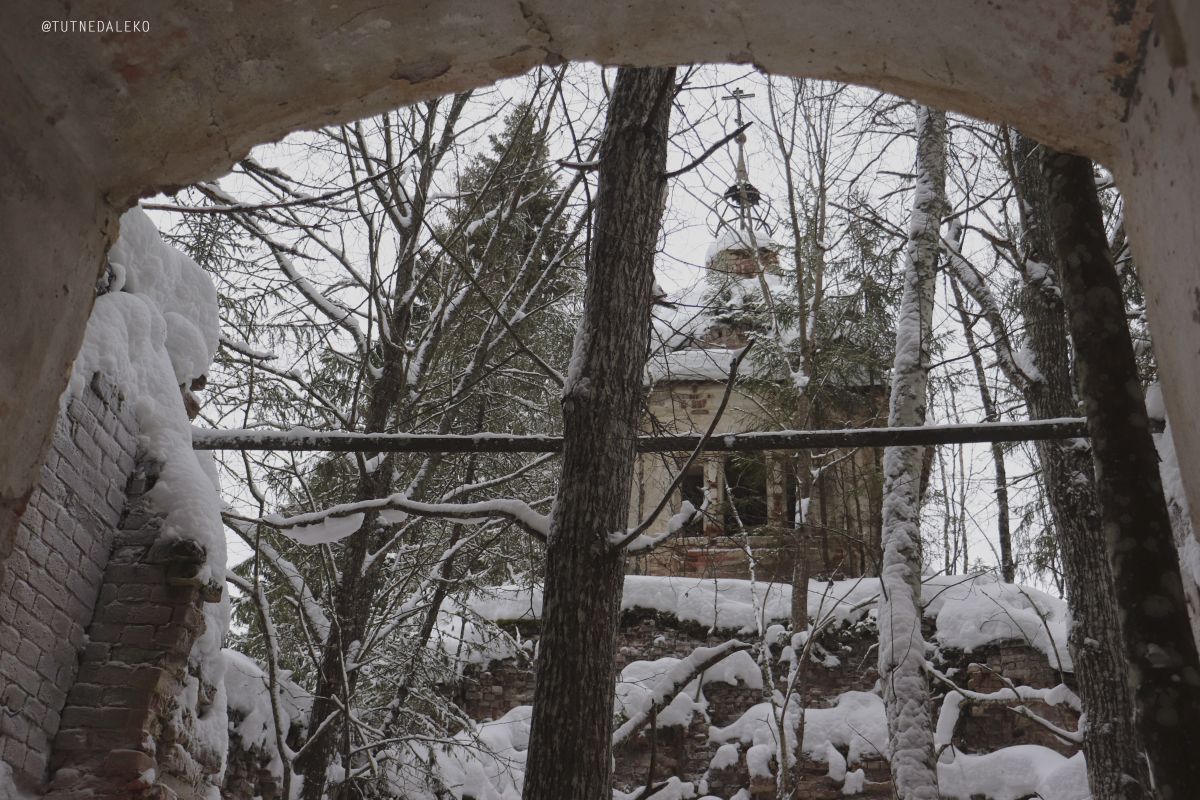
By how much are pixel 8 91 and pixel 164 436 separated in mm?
3779

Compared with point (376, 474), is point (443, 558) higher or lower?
lower

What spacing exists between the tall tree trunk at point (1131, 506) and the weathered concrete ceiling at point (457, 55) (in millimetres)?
205

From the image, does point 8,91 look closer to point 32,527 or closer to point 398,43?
point 398,43

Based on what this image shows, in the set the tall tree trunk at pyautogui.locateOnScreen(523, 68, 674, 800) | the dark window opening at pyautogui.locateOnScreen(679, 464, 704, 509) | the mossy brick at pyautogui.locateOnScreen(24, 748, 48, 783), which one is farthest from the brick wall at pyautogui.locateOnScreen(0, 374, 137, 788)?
the dark window opening at pyautogui.locateOnScreen(679, 464, 704, 509)

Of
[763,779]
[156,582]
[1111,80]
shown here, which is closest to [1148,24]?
[1111,80]

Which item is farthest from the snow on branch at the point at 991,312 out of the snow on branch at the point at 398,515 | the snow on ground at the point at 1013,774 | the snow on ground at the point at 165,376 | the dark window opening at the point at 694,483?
the dark window opening at the point at 694,483

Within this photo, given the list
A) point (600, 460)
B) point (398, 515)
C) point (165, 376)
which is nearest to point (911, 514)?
point (398, 515)

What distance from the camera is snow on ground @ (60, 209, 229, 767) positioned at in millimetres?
4766

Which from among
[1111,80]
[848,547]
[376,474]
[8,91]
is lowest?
[8,91]

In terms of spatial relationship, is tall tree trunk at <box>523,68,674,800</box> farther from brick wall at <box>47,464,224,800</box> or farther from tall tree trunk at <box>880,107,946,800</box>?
tall tree trunk at <box>880,107,946,800</box>

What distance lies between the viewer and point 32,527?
13.3 ft

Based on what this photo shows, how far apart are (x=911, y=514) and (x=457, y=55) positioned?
624cm

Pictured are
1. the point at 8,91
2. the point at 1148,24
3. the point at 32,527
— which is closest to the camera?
the point at 1148,24

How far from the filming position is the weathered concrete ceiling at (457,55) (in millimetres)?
1570
